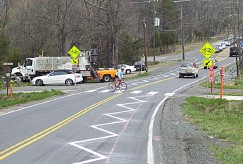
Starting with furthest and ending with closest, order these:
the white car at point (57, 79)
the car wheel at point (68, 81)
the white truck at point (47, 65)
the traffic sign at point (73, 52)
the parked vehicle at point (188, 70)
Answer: the parked vehicle at point (188, 70) < the white truck at point (47, 65) < the car wheel at point (68, 81) < the white car at point (57, 79) < the traffic sign at point (73, 52)

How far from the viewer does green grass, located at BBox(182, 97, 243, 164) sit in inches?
383

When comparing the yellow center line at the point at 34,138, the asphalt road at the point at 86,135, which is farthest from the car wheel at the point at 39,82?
the yellow center line at the point at 34,138

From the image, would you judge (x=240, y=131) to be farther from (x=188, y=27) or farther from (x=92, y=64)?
(x=188, y=27)


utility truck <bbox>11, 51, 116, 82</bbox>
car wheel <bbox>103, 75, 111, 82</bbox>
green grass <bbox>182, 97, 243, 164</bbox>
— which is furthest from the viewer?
car wheel <bbox>103, 75, 111, 82</bbox>

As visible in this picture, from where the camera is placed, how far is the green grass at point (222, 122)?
9.73 m

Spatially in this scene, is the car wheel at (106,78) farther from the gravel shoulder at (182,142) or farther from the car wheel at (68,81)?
the gravel shoulder at (182,142)

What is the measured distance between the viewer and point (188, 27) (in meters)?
116

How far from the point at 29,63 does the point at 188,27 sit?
78.4m

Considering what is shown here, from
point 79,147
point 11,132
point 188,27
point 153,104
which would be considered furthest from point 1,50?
point 188,27

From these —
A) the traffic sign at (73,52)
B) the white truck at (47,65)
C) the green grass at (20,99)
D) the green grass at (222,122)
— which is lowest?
the green grass at (222,122)

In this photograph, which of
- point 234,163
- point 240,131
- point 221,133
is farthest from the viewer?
point 240,131

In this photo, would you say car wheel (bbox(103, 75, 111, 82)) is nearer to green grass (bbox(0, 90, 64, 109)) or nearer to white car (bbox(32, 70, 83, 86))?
white car (bbox(32, 70, 83, 86))

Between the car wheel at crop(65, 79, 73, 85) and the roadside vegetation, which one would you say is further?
the car wheel at crop(65, 79, 73, 85)

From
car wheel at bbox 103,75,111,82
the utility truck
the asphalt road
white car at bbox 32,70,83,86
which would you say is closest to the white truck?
the utility truck
